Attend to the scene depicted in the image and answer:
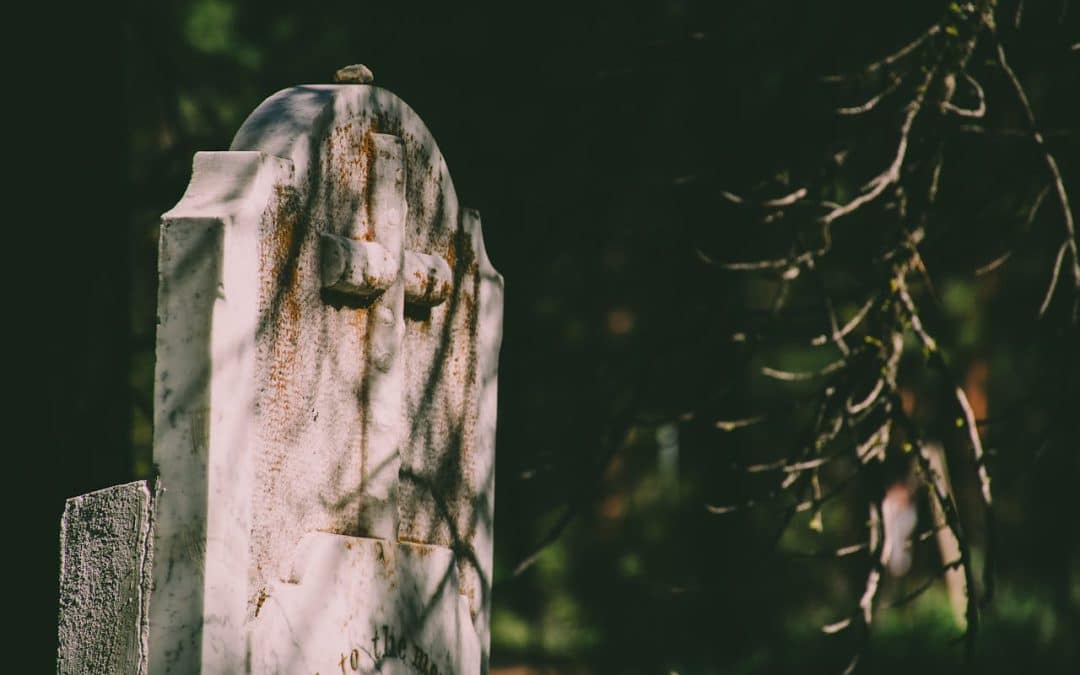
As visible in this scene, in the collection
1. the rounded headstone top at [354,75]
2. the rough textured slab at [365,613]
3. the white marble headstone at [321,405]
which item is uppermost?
the rounded headstone top at [354,75]

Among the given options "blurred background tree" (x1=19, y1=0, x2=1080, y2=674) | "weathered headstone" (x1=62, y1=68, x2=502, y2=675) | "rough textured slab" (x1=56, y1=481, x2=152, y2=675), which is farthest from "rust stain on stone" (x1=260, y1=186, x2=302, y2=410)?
"blurred background tree" (x1=19, y1=0, x2=1080, y2=674)

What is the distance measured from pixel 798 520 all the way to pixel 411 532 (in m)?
12.3

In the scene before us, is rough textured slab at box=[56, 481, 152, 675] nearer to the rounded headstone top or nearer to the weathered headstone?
the weathered headstone

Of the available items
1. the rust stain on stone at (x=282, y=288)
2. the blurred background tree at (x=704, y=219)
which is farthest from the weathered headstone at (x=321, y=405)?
the blurred background tree at (x=704, y=219)

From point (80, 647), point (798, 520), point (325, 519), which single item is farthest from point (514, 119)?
point (798, 520)

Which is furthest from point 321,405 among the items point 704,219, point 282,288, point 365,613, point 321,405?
point 704,219

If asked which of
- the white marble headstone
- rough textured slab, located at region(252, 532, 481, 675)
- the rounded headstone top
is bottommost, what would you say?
rough textured slab, located at region(252, 532, 481, 675)

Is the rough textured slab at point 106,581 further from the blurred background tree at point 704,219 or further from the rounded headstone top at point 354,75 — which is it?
the blurred background tree at point 704,219

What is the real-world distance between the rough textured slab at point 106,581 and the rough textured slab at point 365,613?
0.70 ft

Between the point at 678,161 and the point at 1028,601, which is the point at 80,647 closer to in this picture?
the point at 678,161

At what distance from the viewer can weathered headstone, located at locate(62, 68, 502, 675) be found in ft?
7.25

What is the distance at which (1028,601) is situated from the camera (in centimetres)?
989

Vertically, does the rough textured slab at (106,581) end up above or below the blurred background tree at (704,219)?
below

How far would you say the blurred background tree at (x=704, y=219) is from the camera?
4.32 m
